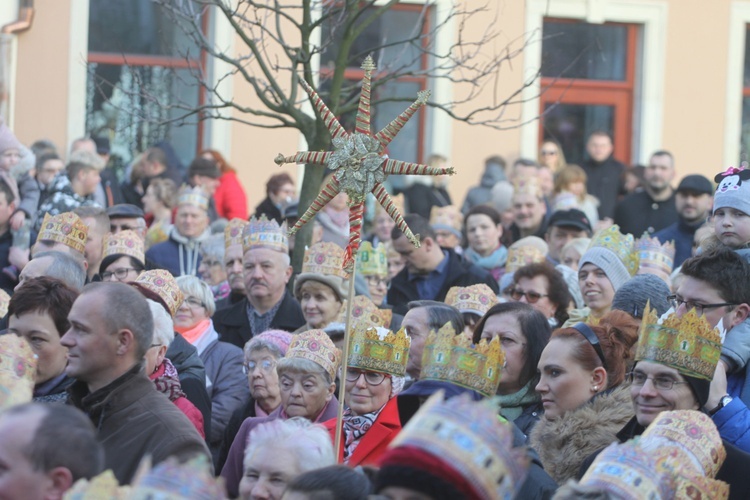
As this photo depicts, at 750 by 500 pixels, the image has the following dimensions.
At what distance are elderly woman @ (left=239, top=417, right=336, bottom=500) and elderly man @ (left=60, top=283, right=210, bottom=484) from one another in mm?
304

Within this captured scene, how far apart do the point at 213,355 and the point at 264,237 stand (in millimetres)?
1176

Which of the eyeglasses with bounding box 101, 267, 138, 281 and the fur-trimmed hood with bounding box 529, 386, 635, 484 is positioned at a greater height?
the eyeglasses with bounding box 101, 267, 138, 281

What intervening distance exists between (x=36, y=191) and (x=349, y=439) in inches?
247

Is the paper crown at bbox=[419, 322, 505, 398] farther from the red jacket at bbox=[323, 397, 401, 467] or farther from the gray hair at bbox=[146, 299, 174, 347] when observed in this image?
the gray hair at bbox=[146, 299, 174, 347]

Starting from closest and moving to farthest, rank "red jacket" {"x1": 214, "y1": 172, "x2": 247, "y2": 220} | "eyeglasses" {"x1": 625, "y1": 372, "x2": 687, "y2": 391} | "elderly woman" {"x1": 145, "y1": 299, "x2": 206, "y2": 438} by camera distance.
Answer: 1. "eyeglasses" {"x1": 625, "y1": 372, "x2": 687, "y2": 391}
2. "elderly woman" {"x1": 145, "y1": 299, "x2": 206, "y2": 438}
3. "red jacket" {"x1": 214, "y1": 172, "x2": 247, "y2": 220}

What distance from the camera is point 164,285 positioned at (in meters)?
7.71

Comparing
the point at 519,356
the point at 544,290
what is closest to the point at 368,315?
the point at 519,356

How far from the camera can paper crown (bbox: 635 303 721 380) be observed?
520 centimetres

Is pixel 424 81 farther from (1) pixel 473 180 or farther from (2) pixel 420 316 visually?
(2) pixel 420 316

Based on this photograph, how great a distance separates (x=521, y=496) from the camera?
5.12 metres

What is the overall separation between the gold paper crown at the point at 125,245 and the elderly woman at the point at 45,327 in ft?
9.20

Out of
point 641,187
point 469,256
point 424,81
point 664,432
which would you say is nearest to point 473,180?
point 424,81

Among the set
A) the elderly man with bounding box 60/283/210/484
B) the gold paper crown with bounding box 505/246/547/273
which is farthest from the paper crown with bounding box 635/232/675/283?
the elderly man with bounding box 60/283/210/484

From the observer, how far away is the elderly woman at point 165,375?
20.3 ft
